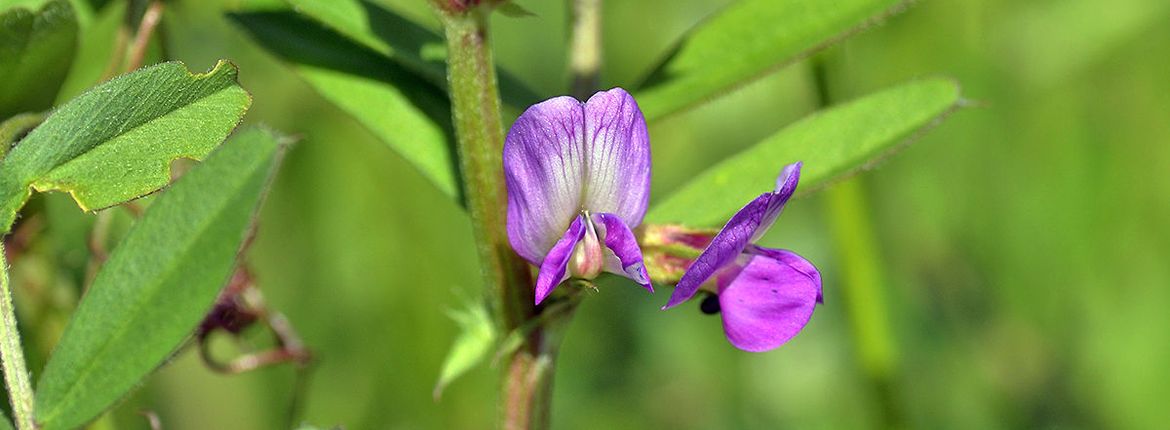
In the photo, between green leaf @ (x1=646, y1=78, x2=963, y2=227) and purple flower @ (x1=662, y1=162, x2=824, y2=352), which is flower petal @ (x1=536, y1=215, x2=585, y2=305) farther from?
green leaf @ (x1=646, y1=78, x2=963, y2=227)

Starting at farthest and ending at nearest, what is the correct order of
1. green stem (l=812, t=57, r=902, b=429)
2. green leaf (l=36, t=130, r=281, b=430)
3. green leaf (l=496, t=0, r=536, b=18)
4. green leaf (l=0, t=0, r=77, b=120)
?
green stem (l=812, t=57, r=902, b=429) < green leaf (l=0, t=0, r=77, b=120) < green leaf (l=496, t=0, r=536, b=18) < green leaf (l=36, t=130, r=281, b=430)

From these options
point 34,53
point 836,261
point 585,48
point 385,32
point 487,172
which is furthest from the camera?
point 836,261

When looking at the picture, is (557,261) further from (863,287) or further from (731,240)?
(863,287)

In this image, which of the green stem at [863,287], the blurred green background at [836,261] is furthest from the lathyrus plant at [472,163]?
the blurred green background at [836,261]

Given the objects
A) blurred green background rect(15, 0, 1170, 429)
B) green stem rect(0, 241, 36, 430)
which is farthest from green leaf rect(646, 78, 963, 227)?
blurred green background rect(15, 0, 1170, 429)

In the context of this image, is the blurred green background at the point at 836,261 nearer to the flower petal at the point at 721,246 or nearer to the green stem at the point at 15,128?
the green stem at the point at 15,128

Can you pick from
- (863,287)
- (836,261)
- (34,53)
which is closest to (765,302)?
(34,53)
